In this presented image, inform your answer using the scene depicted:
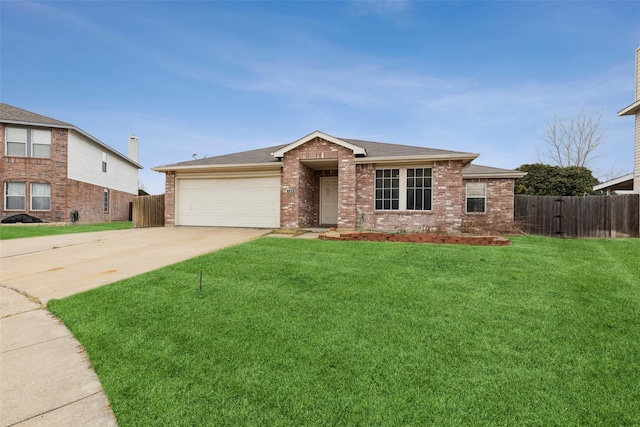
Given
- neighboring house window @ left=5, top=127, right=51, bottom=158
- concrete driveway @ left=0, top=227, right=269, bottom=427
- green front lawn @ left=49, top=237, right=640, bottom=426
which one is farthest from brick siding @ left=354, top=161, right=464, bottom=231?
neighboring house window @ left=5, top=127, right=51, bottom=158

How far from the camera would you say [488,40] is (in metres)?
13.3

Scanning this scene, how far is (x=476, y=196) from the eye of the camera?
49.5 feet

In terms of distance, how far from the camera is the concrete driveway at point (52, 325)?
7.36 ft

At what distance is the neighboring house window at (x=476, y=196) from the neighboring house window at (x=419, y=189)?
4428 mm

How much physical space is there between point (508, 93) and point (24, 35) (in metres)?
23.7

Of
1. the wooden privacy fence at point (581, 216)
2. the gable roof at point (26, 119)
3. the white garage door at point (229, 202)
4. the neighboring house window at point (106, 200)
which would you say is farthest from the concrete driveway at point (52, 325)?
the neighboring house window at point (106, 200)

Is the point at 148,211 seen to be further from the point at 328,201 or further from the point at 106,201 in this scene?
the point at 106,201

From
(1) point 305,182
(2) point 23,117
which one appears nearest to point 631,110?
(1) point 305,182

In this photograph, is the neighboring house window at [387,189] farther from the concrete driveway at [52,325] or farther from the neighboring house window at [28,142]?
the neighboring house window at [28,142]

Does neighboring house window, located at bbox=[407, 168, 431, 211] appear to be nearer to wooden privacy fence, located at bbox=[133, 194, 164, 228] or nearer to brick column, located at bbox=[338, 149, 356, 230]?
brick column, located at bbox=[338, 149, 356, 230]

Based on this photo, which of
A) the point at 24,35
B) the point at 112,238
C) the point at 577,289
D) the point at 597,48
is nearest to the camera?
the point at 577,289

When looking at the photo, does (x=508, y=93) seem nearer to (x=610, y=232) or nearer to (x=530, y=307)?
(x=610, y=232)

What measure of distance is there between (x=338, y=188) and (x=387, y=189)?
209 cm

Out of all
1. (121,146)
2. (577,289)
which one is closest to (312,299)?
(577,289)
